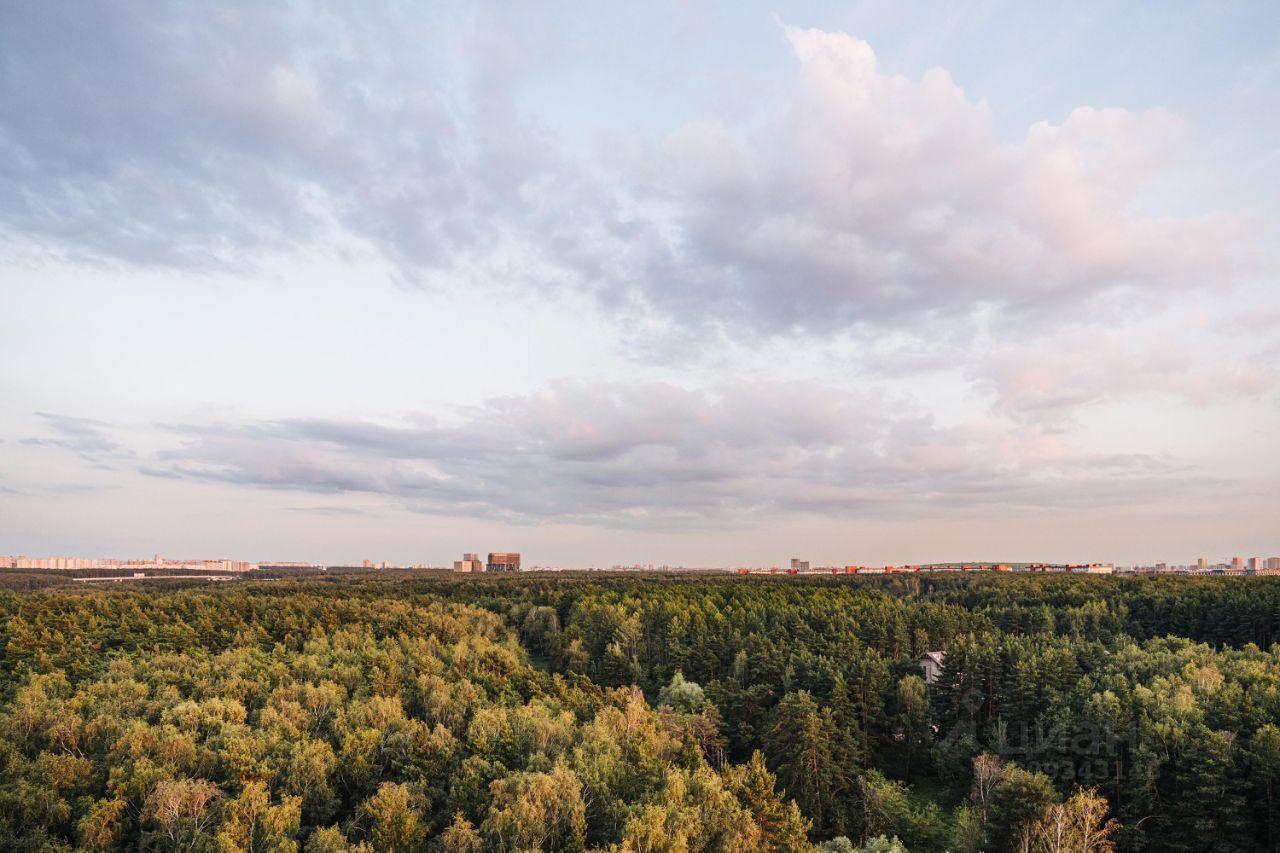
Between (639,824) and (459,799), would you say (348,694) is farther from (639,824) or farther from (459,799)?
(639,824)

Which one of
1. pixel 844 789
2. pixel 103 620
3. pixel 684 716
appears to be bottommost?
pixel 844 789

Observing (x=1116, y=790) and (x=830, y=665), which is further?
(x=830, y=665)

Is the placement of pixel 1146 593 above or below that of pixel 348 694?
above

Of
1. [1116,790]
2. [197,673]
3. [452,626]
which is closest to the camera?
[1116,790]

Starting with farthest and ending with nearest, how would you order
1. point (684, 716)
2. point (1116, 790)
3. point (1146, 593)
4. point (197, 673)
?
point (1146, 593), point (197, 673), point (684, 716), point (1116, 790)

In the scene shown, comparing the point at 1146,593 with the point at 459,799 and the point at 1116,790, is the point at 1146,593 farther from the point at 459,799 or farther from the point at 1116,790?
the point at 459,799

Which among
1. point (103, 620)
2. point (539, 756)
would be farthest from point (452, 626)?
point (539, 756)
